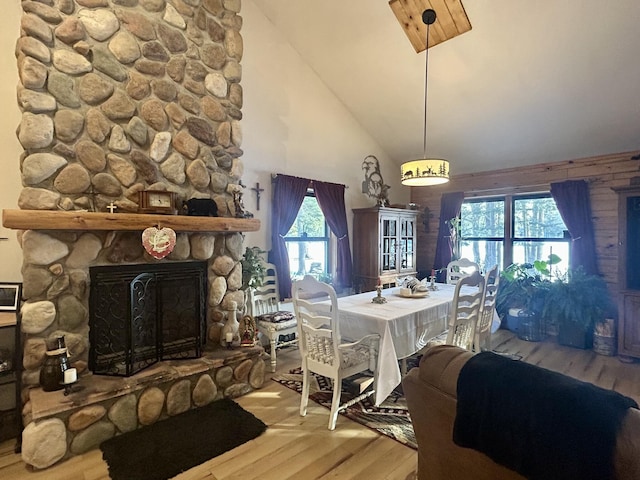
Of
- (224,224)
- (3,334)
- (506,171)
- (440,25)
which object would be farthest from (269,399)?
(506,171)

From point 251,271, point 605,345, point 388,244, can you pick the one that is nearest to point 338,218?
point 388,244

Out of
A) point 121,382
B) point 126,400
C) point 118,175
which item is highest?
point 118,175

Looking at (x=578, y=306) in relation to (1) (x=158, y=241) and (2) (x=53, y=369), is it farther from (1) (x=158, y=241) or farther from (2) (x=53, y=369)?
(2) (x=53, y=369)

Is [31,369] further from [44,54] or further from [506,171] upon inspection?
[506,171]

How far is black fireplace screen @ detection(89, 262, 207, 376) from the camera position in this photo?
8.63ft

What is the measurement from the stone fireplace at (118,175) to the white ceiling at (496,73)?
4.64ft

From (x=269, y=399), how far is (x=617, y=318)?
4106 millimetres

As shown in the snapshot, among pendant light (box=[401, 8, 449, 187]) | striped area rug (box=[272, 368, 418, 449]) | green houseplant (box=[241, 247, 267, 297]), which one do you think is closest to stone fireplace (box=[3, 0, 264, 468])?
green houseplant (box=[241, 247, 267, 297])

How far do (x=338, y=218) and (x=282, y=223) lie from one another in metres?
1.00

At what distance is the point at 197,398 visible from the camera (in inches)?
111

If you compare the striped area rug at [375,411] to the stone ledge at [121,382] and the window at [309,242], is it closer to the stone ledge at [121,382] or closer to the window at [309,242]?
the stone ledge at [121,382]

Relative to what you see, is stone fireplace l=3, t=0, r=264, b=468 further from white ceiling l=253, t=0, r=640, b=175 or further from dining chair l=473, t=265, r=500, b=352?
dining chair l=473, t=265, r=500, b=352

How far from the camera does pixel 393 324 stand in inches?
104

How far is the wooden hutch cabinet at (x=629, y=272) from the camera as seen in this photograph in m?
3.85
